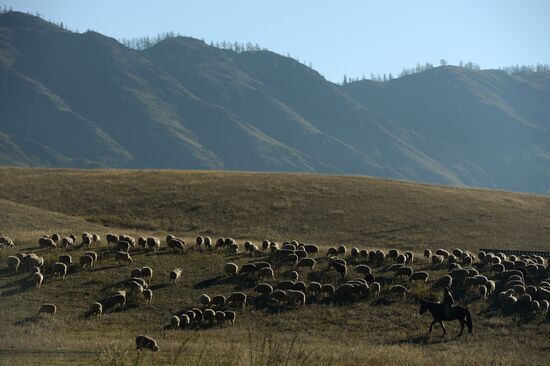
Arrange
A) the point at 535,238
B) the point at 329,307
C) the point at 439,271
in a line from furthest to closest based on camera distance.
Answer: the point at 535,238, the point at 439,271, the point at 329,307

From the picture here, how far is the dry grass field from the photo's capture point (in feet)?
81.4

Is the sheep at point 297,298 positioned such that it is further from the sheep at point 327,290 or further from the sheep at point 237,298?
the sheep at point 237,298

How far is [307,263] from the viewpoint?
125 feet

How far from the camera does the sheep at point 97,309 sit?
105 ft

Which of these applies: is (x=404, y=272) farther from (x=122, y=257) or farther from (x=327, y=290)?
(x=122, y=257)

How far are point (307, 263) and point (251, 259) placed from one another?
3396 millimetres

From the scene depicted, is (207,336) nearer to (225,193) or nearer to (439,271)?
(439,271)

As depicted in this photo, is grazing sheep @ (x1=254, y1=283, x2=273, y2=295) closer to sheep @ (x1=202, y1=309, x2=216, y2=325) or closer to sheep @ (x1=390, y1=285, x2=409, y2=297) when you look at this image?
sheep @ (x1=202, y1=309, x2=216, y2=325)

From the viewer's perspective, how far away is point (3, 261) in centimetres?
3872

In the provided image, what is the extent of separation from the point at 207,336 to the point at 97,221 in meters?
33.3

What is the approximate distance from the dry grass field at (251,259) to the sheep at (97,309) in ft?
1.52

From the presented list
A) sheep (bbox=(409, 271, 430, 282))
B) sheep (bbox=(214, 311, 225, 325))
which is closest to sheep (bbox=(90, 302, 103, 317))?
sheep (bbox=(214, 311, 225, 325))

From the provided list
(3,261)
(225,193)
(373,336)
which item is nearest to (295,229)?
(225,193)

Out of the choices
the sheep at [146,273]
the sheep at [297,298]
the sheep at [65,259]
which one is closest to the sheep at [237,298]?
the sheep at [297,298]
